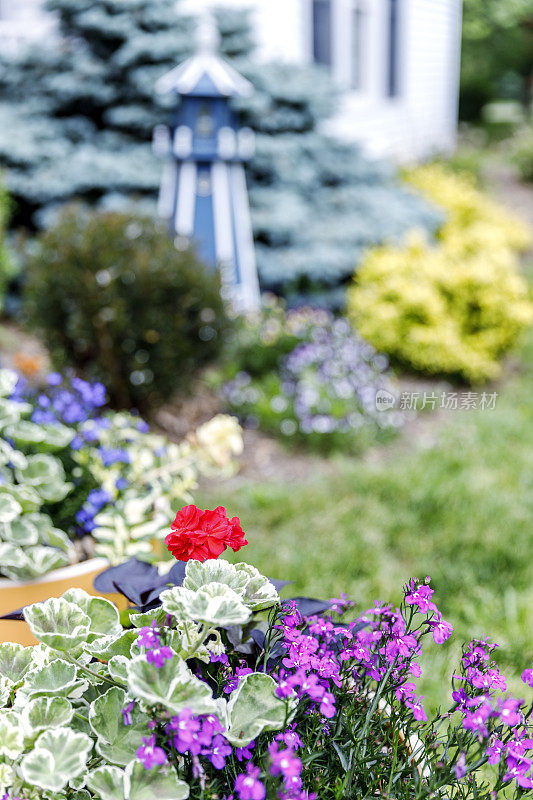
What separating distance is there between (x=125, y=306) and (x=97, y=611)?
2.38 meters

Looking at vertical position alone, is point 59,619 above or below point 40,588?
above

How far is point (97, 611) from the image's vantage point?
1294mm

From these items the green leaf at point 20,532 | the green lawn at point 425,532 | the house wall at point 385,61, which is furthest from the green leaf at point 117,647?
the house wall at point 385,61

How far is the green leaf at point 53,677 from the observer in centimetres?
112

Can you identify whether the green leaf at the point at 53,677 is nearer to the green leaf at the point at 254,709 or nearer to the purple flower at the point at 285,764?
the green leaf at the point at 254,709

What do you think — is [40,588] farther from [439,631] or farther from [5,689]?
[439,631]

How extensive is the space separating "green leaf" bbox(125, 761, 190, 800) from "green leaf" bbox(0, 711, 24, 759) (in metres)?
0.16

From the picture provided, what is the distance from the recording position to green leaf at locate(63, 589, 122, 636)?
→ 4.21ft

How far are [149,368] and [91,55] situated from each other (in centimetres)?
375

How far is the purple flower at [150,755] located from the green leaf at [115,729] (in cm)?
12

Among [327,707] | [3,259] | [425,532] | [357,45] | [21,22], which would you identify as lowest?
[425,532]

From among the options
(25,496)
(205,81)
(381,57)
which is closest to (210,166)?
(205,81)

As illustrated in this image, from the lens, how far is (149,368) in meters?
3.64

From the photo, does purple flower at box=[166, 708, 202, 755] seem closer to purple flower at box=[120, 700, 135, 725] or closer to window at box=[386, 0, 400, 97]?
purple flower at box=[120, 700, 135, 725]
